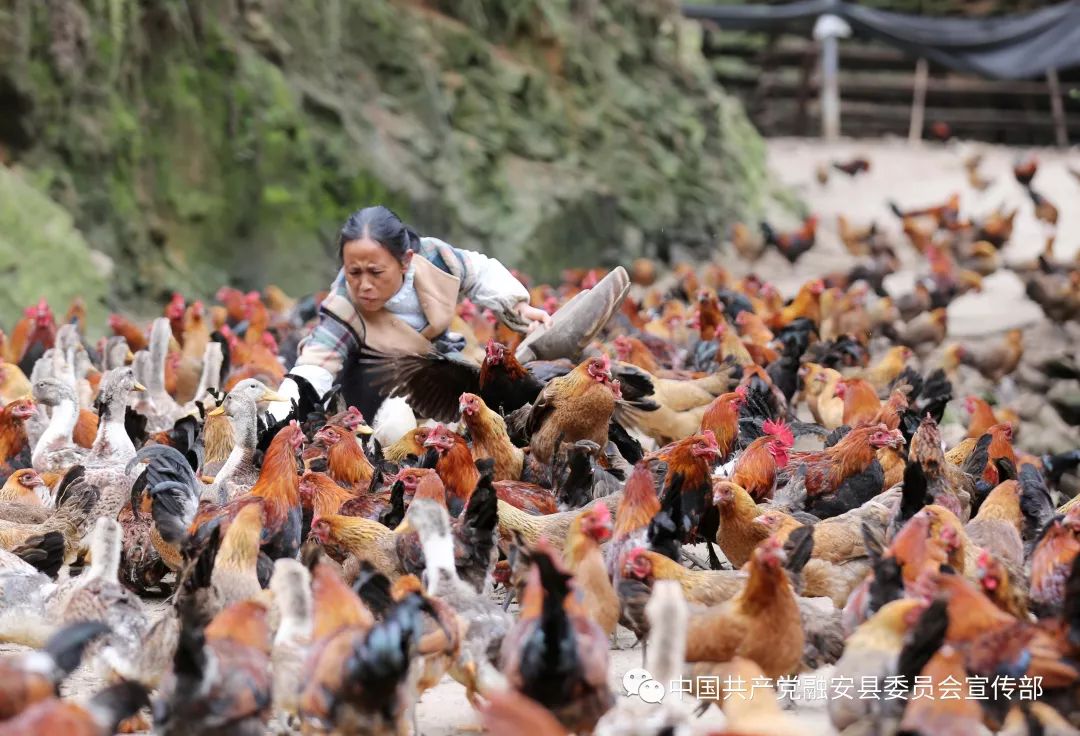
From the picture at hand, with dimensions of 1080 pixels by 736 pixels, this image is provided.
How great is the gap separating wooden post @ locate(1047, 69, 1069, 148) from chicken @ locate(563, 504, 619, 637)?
93.0ft

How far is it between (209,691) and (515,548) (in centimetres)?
158

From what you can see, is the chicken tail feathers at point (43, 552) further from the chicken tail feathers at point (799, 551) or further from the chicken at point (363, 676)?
the chicken tail feathers at point (799, 551)

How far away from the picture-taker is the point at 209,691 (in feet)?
14.5

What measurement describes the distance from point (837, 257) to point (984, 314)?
4.98m

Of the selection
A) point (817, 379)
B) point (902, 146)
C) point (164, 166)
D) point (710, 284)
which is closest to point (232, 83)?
point (164, 166)

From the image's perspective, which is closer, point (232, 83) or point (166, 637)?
point (166, 637)

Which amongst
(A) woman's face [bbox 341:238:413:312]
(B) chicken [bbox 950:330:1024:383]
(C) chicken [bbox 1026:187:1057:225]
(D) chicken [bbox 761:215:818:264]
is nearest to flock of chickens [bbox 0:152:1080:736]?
(A) woman's face [bbox 341:238:413:312]

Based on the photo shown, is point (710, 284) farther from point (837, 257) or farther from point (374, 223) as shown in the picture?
point (374, 223)

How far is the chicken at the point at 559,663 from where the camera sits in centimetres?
449

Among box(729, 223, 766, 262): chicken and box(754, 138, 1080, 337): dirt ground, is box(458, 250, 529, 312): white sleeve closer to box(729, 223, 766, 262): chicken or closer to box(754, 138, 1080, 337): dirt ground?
box(754, 138, 1080, 337): dirt ground

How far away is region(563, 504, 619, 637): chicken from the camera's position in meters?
5.50

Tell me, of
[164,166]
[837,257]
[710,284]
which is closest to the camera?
[164,166]

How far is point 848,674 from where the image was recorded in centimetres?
483

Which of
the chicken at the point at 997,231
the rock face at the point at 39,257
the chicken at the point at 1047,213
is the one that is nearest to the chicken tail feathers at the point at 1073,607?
the rock face at the point at 39,257
